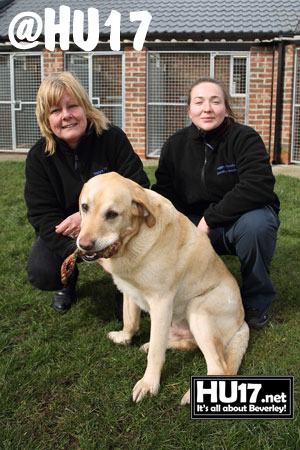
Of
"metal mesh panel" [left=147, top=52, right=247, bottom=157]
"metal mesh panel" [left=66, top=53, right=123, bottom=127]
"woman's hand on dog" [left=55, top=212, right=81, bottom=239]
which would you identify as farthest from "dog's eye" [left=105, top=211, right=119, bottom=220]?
"metal mesh panel" [left=66, top=53, right=123, bottom=127]

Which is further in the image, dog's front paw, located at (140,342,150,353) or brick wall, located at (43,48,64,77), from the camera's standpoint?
brick wall, located at (43,48,64,77)

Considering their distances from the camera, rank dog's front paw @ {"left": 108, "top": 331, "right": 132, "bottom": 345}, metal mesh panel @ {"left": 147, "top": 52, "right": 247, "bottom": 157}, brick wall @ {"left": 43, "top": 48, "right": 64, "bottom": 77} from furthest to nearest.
Answer: brick wall @ {"left": 43, "top": 48, "right": 64, "bottom": 77}, metal mesh panel @ {"left": 147, "top": 52, "right": 247, "bottom": 157}, dog's front paw @ {"left": 108, "top": 331, "right": 132, "bottom": 345}

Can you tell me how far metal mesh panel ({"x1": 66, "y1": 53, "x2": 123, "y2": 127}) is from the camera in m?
10.3

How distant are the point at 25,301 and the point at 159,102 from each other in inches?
309

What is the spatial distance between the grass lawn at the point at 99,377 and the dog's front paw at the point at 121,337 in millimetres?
55

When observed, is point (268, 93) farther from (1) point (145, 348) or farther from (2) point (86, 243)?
(2) point (86, 243)

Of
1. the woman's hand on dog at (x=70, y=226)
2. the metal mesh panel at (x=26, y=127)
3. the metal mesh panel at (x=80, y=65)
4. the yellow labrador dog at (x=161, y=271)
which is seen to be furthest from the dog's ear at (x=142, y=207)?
the metal mesh panel at (x=26, y=127)

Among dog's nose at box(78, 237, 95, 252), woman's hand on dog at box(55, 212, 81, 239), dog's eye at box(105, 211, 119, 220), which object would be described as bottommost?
woman's hand on dog at box(55, 212, 81, 239)

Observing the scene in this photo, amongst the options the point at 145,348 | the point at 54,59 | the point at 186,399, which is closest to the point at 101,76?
the point at 54,59

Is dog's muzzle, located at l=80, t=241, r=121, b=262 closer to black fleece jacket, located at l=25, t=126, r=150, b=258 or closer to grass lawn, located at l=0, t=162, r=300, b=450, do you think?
grass lawn, located at l=0, t=162, r=300, b=450

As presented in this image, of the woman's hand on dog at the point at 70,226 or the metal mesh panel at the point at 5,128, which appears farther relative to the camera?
the metal mesh panel at the point at 5,128

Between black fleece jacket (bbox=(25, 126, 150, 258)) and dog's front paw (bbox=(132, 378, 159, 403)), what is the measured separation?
1202mm

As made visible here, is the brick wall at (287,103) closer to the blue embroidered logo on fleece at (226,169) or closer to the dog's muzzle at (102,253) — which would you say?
the blue embroidered logo on fleece at (226,169)

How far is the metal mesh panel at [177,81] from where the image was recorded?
31.8 feet
